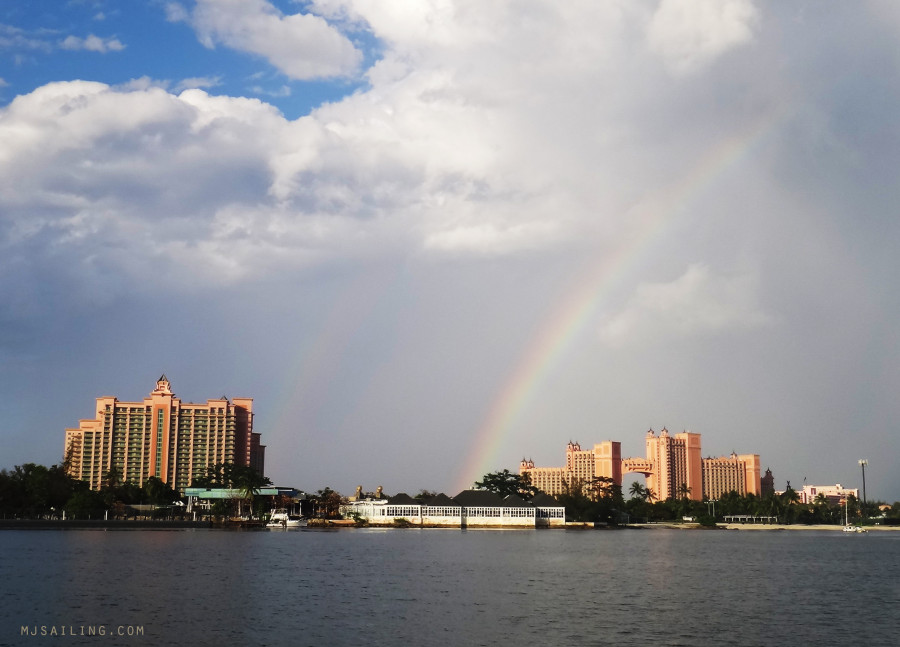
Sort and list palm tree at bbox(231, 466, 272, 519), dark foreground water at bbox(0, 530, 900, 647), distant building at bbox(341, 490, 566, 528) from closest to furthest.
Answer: dark foreground water at bbox(0, 530, 900, 647)
distant building at bbox(341, 490, 566, 528)
palm tree at bbox(231, 466, 272, 519)

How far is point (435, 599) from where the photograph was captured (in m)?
51.7

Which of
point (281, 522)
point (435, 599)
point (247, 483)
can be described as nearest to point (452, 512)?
point (281, 522)

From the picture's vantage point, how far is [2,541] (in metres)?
108

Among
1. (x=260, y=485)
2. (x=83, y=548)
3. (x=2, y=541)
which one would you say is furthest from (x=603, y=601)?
(x=260, y=485)

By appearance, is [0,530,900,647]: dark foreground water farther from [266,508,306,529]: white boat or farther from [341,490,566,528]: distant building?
[266,508,306,529]: white boat

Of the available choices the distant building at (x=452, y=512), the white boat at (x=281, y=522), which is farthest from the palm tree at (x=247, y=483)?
the distant building at (x=452, y=512)

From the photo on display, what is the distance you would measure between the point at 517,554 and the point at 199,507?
120039 millimetres

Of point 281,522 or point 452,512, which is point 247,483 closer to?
point 281,522

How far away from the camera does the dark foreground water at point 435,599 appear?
3944 cm

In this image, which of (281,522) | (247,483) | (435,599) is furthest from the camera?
(247,483)

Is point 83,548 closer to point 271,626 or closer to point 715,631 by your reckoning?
point 271,626

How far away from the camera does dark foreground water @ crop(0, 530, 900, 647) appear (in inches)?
1553

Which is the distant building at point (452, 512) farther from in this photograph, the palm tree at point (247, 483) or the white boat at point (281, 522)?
the palm tree at point (247, 483)

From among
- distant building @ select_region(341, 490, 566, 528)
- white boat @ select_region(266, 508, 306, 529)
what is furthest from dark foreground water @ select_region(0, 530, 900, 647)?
white boat @ select_region(266, 508, 306, 529)
